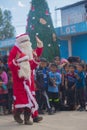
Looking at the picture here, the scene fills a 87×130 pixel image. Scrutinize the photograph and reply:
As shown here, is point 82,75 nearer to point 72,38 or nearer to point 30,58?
point 30,58

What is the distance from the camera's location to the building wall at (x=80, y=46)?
22656 mm

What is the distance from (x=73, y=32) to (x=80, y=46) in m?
2.11

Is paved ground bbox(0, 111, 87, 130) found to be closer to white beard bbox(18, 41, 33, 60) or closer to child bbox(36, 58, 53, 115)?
child bbox(36, 58, 53, 115)

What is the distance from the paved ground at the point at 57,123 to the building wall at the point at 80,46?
13.4m

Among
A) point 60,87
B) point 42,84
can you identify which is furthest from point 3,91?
point 60,87

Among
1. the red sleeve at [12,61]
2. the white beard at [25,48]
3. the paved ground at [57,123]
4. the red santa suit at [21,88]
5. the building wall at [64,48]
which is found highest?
the white beard at [25,48]

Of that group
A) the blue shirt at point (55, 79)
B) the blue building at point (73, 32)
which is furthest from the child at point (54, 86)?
the blue building at point (73, 32)

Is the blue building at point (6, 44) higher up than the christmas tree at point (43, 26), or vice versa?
the christmas tree at point (43, 26)

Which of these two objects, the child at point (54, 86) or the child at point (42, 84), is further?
the child at point (54, 86)

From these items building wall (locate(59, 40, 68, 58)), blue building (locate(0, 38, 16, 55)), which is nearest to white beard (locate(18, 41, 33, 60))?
building wall (locate(59, 40, 68, 58))

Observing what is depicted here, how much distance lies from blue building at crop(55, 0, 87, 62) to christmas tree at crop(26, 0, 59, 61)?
247 cm

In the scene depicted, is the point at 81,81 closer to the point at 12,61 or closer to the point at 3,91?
the point at 3,91

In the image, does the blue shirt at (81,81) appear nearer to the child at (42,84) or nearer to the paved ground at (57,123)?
the child at (42,84)

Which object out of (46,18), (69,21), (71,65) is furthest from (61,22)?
(71,65)
